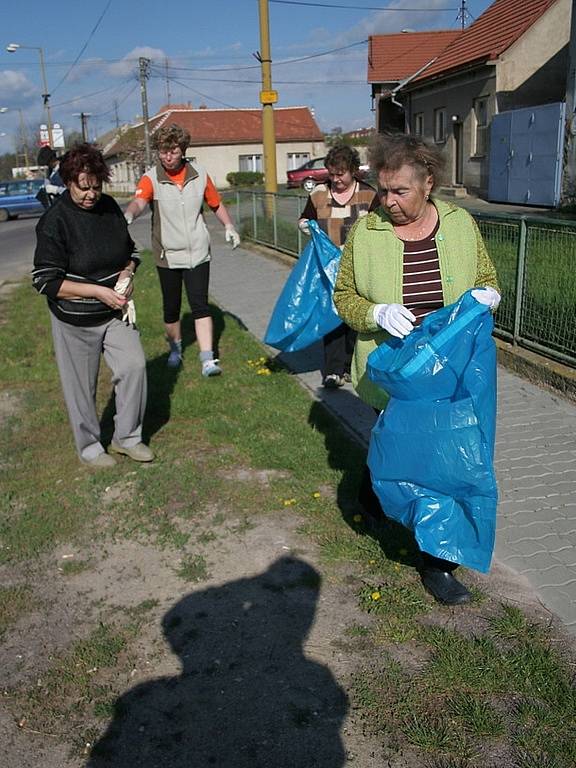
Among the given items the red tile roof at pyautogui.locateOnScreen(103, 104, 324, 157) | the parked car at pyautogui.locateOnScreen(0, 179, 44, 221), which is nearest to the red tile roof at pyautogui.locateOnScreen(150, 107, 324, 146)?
the red tile roof at pyautogui.locateOnScreen(103, 104, 324, 157)

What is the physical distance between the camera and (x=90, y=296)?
4.36 meters

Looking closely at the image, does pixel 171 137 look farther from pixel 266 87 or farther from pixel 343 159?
pixel 266 87

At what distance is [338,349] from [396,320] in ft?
10.7

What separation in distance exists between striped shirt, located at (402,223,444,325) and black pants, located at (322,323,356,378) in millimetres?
3005

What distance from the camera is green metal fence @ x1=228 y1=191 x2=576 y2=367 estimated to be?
18.7ft

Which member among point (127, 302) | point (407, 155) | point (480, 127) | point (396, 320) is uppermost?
point (480, 127)

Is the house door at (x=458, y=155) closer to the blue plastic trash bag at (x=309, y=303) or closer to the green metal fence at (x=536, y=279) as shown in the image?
the green metal fence at (x=536, y=279)

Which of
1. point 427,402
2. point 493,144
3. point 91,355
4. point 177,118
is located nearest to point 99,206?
point 91,355

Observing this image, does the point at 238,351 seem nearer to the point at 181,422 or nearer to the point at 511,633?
the point at 181,422

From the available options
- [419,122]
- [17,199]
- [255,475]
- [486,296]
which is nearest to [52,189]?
[255,475]

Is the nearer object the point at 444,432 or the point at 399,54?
the point at 444,432

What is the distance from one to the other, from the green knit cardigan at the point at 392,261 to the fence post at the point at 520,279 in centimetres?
322

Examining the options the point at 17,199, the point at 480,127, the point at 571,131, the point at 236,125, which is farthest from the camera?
the point at 236,125

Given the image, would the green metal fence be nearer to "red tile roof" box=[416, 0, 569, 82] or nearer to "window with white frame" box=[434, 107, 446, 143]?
"red tile roof" box=[416, 0, 569, 82]
